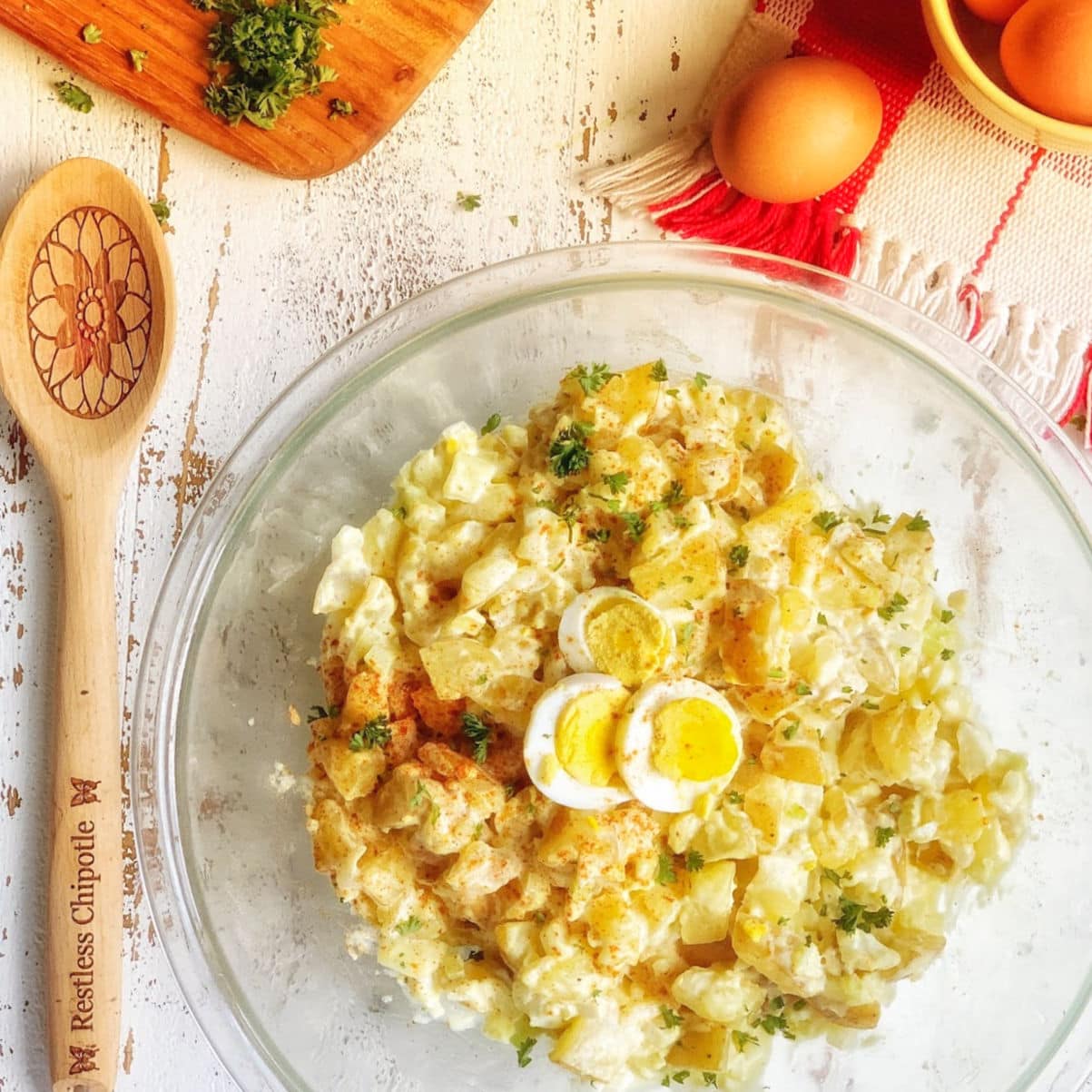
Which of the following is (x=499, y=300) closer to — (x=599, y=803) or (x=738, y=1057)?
(x=599, y=803)

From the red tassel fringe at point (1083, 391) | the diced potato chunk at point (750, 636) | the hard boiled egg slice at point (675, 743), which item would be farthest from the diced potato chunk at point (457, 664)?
the red tassel fringe at point (1083, 391)

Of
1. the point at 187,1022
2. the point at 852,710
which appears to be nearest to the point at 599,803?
the point at 852,710

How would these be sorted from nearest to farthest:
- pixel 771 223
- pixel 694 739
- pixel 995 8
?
1. pixel 694 739
2. pixel 995 8
3. pixel 771 223

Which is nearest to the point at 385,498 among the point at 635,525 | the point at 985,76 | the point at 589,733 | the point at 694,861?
the point at 635,525

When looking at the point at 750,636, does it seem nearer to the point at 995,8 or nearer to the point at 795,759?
the point at 795,759

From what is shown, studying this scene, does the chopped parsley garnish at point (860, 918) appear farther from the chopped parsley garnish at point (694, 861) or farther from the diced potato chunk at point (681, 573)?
the diced potato chunk at point (681, 573)

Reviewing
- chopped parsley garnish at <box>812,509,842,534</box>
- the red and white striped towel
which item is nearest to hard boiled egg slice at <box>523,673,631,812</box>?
chopped parsley garnish at <box>812,509,842,534</box>

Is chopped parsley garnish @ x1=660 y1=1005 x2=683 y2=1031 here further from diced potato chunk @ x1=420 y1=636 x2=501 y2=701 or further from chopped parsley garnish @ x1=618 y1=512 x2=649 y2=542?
chopped parsley garnish @ x1=618 y1=512 x2=649 y2=542
